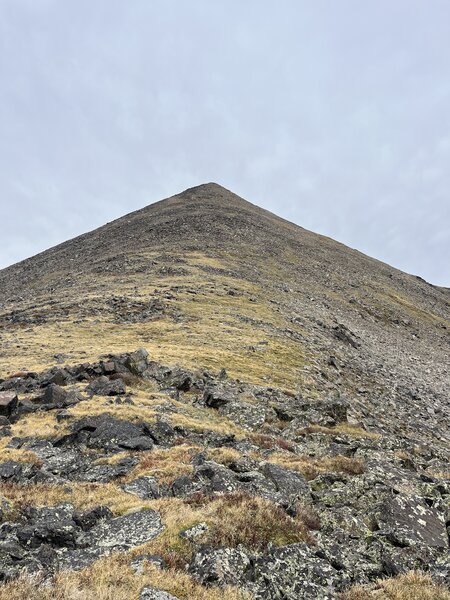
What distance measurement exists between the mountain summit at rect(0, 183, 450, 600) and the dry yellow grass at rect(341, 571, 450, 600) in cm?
7

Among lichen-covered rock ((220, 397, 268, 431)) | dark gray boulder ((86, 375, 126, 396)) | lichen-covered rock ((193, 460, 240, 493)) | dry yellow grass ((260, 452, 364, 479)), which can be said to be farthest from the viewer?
dark gray boulder ((86, 375, 126, 396))

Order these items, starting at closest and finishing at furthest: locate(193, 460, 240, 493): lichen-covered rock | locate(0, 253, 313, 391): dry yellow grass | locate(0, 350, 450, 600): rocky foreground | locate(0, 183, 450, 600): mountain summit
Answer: locate(0, 350, 450, 600): rocky foreground
locate(0, 183, 450, 600): mountain summit
locate(193, 460, 240, 493): lichen-covered rock
locate(0, 253, 313, 391): dry yellow grass

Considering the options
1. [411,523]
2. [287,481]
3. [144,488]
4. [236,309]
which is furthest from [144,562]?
[236,309]

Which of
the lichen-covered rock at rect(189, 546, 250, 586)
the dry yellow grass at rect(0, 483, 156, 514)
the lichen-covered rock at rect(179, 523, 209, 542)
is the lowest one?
the dry yellow grass at rect(0, 483, 156, 514)

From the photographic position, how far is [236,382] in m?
27.1

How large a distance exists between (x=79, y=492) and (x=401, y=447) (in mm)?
15040

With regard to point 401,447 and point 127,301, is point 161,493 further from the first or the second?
point 127,301

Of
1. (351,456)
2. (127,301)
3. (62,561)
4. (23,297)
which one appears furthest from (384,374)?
(23,297)

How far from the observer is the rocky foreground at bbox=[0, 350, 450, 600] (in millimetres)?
9055

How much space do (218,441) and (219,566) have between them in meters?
9.72

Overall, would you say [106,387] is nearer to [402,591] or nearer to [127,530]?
[127,530]

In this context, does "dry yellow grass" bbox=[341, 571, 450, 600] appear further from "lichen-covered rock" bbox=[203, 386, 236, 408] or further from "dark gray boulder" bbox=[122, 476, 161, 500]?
"lichen-covered rock" bbox=[203, 386, 236, 408]

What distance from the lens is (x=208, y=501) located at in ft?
38.8

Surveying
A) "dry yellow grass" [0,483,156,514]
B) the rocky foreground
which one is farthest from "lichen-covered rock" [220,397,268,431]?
"dry yellow grass" [0,483,156,514]
